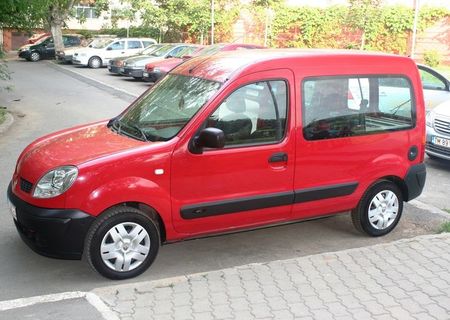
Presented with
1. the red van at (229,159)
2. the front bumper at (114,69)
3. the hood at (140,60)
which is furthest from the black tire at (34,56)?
the red van at (229,159)

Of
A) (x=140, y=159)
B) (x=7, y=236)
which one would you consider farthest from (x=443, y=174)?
(x=7, y=236)

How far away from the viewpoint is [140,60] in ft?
69.3

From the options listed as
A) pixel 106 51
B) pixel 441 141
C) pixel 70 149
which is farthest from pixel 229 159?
pixel 106 51

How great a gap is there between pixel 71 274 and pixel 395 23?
28.1 meters

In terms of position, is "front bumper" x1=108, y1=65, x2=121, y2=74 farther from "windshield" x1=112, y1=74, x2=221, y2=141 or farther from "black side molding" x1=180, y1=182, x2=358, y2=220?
"black side molding" x1=180, y1=182, x2=358, y2=220

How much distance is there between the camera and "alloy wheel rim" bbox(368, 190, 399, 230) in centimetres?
534

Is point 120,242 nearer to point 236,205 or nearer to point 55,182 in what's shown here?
point 55,182

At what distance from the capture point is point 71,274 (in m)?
4.48

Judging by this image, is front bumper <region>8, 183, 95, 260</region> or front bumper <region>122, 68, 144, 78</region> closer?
front bumper <region>8, 183, 95, 260</region>

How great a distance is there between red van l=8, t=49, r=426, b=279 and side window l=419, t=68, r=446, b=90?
6.44 m

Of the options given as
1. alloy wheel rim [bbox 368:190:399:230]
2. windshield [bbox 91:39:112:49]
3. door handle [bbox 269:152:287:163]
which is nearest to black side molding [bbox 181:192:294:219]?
door handle [bbox 269:152:287:163]

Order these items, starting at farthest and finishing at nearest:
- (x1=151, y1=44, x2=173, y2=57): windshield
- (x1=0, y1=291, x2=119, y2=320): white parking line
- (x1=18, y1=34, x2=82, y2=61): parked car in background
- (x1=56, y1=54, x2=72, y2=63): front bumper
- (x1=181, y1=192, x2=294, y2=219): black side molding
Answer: (x1=18, y1=34, x2=82, y2=61): parked car in background → (x1=56, y1=54, x2=72, y2=63): front bumper → (x1=151, y1=44, x2=173, y2=57): windshield → (x1=181, y1=192, x2=294, y2=219): black side molding → (x1=0, y1=291, x2=119, y2=320): white parking line

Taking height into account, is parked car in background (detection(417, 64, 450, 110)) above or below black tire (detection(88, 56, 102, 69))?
above

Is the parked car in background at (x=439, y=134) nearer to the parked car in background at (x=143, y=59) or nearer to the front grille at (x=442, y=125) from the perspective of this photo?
the front grille at (x=442, y=125)
